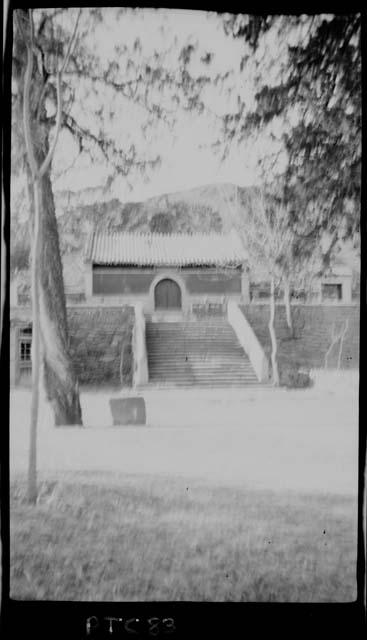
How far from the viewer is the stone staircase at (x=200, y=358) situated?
1864mm

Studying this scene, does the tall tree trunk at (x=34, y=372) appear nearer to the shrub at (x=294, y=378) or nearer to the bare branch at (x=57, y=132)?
the bare branch at (x=57, y=132)

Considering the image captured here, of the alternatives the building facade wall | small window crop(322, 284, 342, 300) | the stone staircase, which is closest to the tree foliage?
small window crop(322, 284, 342, 300)

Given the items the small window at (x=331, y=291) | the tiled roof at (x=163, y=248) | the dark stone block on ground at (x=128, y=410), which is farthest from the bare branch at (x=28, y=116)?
the small window at (x=331, y=291)

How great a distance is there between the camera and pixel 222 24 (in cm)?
171

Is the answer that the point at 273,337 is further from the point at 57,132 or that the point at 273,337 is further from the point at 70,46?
the point at 70,46

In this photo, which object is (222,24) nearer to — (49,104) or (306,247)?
(49,104)

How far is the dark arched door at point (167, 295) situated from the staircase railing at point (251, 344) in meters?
0.19

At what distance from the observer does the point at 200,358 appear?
1881mm

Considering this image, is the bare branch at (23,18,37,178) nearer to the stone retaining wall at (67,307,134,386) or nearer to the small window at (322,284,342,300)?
the stone retaining wall at (67,307,134,386)

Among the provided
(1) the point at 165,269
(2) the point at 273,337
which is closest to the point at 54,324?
(1) the point at 165,269

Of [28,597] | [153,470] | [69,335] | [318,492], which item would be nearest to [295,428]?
[318,492]

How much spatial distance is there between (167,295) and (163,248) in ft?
0.59

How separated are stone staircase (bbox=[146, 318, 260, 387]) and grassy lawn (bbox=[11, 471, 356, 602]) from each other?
34 cm

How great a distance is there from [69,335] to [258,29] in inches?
46.2
